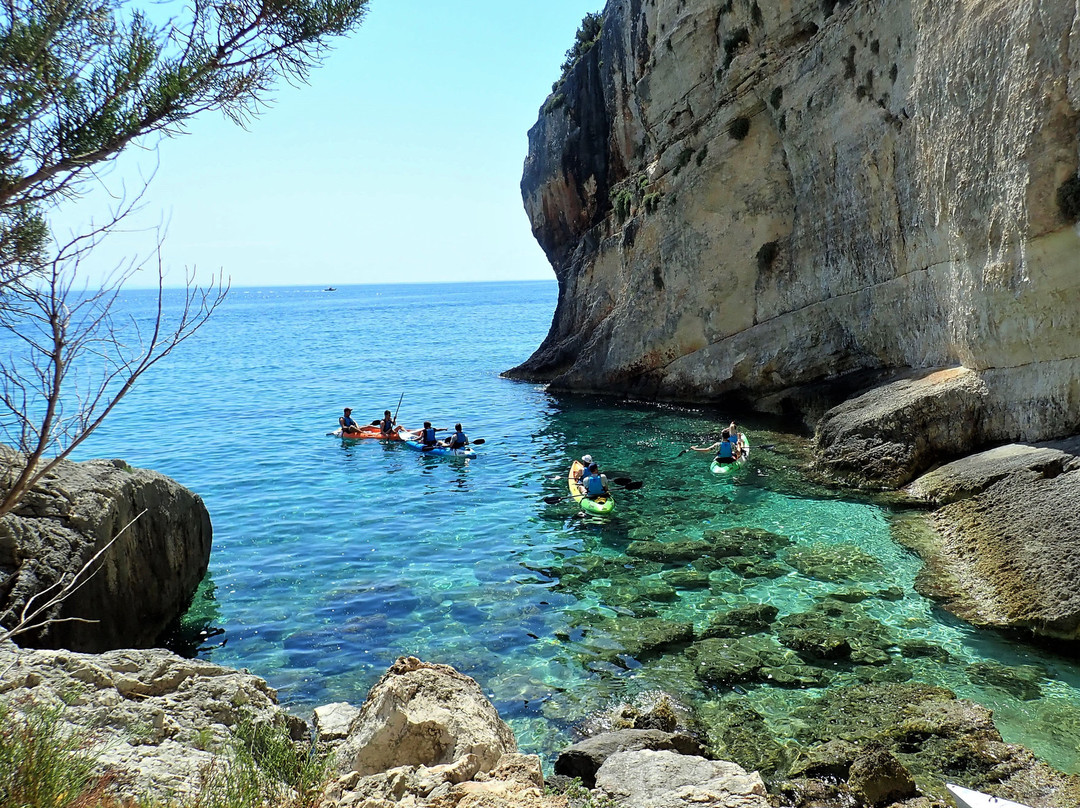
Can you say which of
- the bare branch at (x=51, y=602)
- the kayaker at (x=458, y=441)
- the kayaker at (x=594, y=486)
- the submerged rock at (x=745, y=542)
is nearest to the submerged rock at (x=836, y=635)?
the submerged rock at (x=745, y=542)

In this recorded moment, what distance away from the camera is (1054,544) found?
1144cm

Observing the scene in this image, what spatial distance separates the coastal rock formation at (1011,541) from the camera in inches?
430

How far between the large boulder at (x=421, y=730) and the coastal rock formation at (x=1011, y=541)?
7938mm

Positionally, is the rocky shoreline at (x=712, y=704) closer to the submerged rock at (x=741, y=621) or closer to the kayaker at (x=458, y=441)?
the submerged rock at (x=741, y=621)

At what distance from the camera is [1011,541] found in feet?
40.5

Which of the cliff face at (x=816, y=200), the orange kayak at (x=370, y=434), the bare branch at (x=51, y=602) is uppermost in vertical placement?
the cliff face at (x=816, y=200)

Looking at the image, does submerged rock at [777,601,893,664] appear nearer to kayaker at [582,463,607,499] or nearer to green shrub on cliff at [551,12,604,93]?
kayaker at [582,463,607,499]

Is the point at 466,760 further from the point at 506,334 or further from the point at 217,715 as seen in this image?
the point at 506,334

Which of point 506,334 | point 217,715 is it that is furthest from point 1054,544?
point 506,334

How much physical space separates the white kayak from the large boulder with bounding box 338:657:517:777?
3.94 meters

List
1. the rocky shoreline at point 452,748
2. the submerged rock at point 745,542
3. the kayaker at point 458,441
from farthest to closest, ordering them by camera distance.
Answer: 1. the kayaker at point 458,441
2. the submerged rock at point 745,542
3. the rocky shoreline at point 452,748

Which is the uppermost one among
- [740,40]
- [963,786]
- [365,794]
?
[740,40]

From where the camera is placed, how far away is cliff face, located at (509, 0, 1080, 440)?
14070 mm

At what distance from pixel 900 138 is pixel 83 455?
83.2 ft
